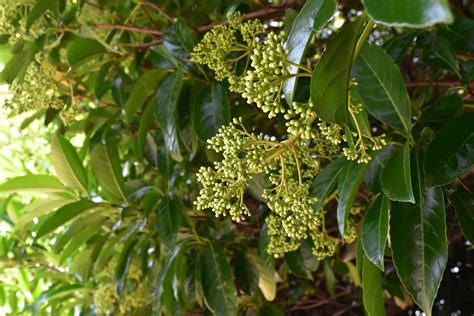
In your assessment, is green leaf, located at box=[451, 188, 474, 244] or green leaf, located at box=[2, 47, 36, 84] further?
green leaf, located at box=[2, 47, 36, 84]

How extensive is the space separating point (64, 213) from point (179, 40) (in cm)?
53

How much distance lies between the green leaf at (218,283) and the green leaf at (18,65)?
2.12 ft

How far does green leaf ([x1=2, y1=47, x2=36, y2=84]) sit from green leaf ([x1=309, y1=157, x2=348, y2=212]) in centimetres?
85

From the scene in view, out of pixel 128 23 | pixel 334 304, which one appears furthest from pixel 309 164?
pixel 334 304

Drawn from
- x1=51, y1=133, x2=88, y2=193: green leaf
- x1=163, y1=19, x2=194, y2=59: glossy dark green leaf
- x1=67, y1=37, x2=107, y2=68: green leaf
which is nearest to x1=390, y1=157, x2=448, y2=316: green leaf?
x1=163, y1=19, x2=194, y2=59: glossy dark green leaf

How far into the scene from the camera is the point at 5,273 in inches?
84.8

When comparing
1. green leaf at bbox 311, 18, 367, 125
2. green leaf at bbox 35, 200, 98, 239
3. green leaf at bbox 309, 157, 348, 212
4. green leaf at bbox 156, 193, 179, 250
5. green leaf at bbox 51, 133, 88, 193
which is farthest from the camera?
green leaf at bbox 51, 133, 88, 193

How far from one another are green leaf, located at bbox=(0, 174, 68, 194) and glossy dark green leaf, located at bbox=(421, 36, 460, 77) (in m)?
1.04

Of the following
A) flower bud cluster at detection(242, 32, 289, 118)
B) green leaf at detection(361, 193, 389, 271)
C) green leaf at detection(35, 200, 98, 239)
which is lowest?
green leaf at detection(35, 200, 98, 239)

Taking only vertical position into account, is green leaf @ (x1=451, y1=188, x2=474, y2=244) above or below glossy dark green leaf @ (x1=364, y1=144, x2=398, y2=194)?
below

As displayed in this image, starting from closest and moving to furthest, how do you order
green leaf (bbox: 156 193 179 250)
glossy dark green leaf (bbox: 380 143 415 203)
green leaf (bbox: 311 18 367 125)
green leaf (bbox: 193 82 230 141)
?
1. green leaf (bbox: 311 18 367 125)
2. glossy dark green leaf (bbox: 380 143 415 203)
3. green leaf (bbox: 193 82 230 141)
4. green leaf (bbox: 156 193 179 250)

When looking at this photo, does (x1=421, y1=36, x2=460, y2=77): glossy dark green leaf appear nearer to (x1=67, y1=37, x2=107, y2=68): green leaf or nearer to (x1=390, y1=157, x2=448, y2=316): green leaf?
(x1=390, y1=157, x2=448, y2=316): green leaf

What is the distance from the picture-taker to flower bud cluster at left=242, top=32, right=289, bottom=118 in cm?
62

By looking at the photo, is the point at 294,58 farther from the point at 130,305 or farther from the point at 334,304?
the point at 334,304
